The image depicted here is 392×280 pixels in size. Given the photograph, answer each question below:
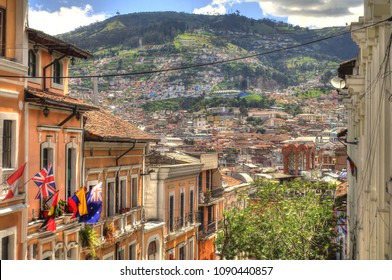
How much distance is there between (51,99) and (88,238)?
11.7 ft

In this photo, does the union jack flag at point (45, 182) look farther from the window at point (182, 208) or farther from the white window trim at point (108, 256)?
the window at point (182, 208)

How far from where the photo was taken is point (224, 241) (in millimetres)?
20141

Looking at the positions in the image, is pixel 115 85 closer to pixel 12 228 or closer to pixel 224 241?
pixel 224 241

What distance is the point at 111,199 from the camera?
15141 millimetres

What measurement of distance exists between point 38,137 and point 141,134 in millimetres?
5938

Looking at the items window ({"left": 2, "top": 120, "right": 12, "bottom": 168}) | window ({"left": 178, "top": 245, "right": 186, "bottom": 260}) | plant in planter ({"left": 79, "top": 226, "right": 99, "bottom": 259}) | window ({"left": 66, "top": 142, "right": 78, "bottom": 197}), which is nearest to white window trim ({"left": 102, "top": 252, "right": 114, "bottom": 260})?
plant in planter ({"left": 79, "top": 226, "right": 99, "bottom": 259})

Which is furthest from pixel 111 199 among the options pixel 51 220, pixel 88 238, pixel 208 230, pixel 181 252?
pixel 208 230

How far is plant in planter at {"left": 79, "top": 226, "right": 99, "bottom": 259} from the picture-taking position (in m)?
13.2

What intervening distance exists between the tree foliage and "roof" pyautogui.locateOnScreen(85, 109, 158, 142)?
4.32 metres

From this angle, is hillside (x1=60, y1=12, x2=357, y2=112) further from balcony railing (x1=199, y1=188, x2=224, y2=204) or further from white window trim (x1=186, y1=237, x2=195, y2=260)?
white window trim (x1=186, y1=237, x2=195, y2=260)

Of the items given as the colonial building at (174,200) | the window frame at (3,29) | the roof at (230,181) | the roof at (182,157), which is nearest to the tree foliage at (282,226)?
the colonial building at (174,200)

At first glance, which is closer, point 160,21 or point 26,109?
point 26,109
